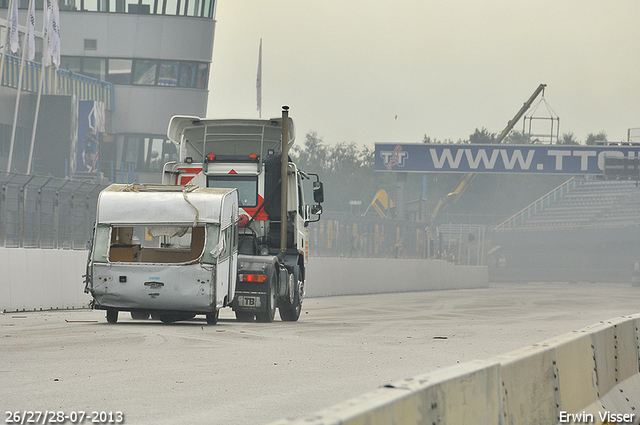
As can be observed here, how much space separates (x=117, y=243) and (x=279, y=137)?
3.86m

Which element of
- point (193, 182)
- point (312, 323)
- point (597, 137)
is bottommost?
point (312, 323)

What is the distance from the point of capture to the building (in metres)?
56.4

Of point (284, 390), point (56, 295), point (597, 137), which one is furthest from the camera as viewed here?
point (597, 137)

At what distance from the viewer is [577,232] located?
93812 millimetres

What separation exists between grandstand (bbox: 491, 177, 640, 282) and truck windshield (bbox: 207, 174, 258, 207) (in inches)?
2717

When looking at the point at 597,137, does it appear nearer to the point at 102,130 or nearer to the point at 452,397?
the point at 102,130

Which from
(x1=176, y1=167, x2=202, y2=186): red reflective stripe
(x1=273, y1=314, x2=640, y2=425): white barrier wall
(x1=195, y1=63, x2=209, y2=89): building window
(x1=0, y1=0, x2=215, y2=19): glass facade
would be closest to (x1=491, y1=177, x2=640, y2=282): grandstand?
(x1=195, y1=63, x2=209, y2=89): building window

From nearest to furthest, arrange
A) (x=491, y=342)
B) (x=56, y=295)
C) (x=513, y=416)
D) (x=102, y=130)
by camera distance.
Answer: (x=513, y=416), (x=491, y=342), (x=56, y=295), (x=102, y=130)

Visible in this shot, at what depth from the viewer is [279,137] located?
63.2 feet

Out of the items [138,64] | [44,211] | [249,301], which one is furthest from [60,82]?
[249,301]

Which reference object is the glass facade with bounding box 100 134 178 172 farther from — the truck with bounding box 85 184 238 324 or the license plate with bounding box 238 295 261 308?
the truck with bounding box 85 184 238 324

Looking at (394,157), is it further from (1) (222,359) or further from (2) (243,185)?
(1) (222,359)

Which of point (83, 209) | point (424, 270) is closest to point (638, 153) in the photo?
point (424, 270)

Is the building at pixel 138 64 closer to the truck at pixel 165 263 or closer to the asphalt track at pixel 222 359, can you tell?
the asphalt track at pixel 222 359
